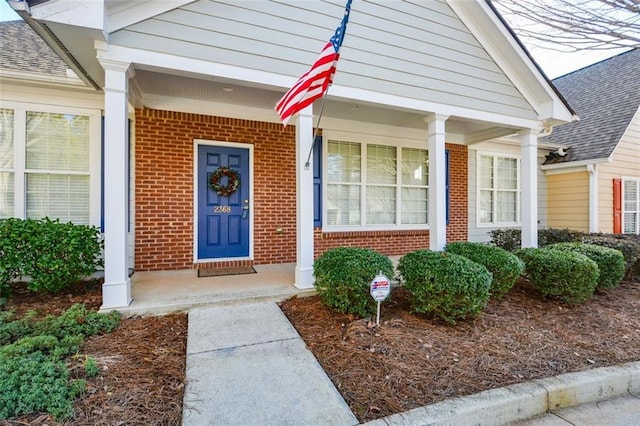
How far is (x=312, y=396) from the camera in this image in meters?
2.22

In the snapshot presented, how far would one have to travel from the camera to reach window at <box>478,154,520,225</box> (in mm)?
7891

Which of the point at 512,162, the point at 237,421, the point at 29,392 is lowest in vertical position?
the point at 237,421

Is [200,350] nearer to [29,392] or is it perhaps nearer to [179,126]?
[29,392]

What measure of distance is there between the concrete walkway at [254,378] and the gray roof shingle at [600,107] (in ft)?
30.0

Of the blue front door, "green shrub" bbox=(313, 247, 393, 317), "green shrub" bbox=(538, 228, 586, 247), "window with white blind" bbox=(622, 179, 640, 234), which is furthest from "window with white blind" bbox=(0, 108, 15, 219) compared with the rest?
"window with white blind" bbox=(622, 179, 640, 234)

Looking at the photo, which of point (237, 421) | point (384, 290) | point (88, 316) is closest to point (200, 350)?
point (237, 421)

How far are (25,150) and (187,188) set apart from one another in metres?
2.19

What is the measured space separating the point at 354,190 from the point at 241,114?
2.64 m

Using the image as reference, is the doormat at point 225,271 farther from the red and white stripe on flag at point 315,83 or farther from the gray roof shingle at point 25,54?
the gray roof shingle at point 25,54

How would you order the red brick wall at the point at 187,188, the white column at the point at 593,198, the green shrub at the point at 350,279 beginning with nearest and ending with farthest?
1. the green shrub at the point at 350,279
2. the red brick wall at the point at 187,188
3. the white column at the point at 593,198

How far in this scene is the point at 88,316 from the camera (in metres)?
3.16

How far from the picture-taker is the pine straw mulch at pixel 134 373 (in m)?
1.96

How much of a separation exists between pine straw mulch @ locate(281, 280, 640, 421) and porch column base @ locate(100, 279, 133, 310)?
1.70 m

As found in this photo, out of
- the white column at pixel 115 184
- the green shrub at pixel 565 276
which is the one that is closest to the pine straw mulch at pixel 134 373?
the white column at pixel 115 184
